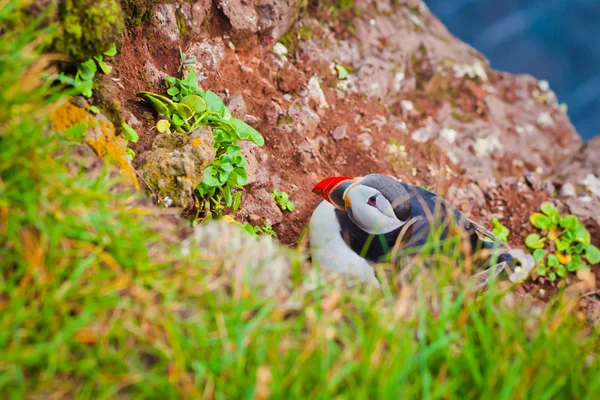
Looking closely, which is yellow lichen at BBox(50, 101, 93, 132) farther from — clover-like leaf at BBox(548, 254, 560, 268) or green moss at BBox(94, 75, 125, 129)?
clover-like leaf at BBox(548, 254, 560, 268)

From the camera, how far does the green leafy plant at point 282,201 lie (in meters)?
3.28

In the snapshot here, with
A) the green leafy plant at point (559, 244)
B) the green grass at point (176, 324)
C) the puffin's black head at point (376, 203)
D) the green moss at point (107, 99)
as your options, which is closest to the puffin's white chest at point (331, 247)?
the puffin's black head at point (376, 203)

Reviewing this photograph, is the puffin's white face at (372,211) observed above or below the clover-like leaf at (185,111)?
above

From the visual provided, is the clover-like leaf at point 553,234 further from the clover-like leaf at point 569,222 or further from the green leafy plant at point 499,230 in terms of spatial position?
the green leafy plant at point 499,230

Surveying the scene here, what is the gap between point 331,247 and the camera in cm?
268

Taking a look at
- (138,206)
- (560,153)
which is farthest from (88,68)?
(560,153)

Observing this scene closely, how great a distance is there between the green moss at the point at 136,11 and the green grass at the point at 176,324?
42.1 inches

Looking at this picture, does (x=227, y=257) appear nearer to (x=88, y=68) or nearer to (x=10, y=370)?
(x=10, y=370)

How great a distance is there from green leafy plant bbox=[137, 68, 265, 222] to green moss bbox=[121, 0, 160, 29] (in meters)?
0.35

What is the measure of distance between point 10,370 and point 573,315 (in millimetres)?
1820

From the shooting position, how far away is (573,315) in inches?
77.1

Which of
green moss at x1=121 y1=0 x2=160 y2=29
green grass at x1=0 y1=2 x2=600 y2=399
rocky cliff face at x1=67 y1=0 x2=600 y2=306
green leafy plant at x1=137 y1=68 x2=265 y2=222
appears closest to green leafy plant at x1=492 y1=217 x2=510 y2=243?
rocky cliff face at x1=67 y1=0 x2=600 y2=306

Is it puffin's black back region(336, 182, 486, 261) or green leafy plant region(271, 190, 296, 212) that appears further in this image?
green leafy plant region(271, 190, 296, 212)

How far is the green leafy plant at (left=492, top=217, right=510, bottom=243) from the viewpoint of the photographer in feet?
12.9
